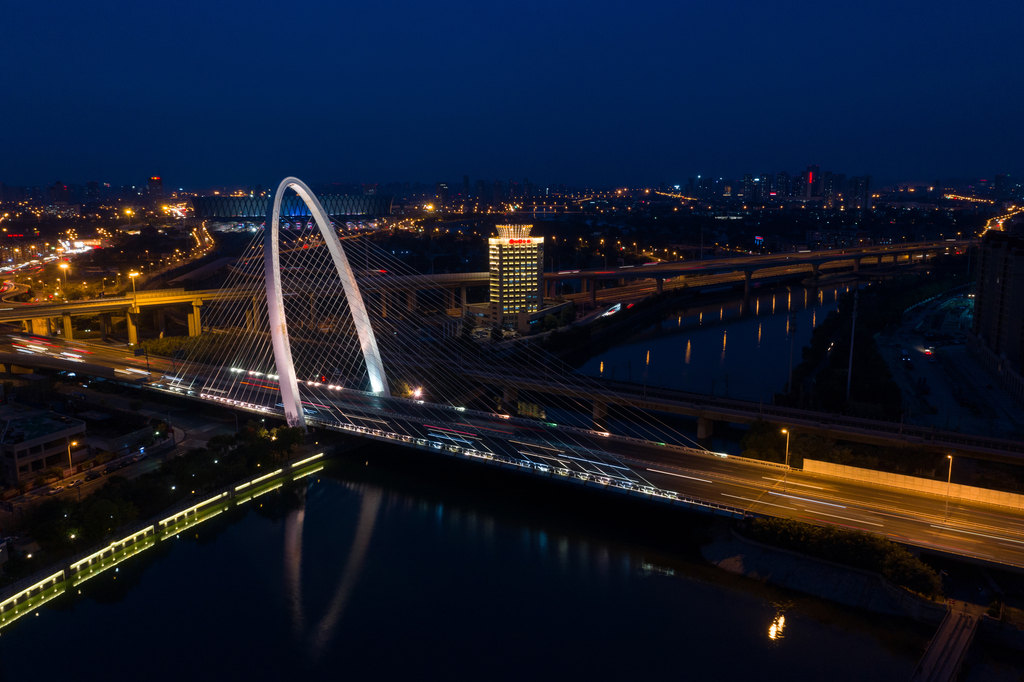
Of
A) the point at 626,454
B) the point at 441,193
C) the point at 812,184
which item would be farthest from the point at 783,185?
the point at 626,454

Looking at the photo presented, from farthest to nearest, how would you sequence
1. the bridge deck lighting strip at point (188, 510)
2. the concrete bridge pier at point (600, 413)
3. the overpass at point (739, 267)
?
the overpass at point (739, 267)
the concrete bridge pier at point (600, 413)
the bridge deck lighting strip at point (188, 510)

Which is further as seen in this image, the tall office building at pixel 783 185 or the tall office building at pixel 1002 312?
the tall office building at pixel 783 185

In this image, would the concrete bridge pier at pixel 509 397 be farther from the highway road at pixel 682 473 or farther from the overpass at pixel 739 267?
the overpass at pixel 739 267

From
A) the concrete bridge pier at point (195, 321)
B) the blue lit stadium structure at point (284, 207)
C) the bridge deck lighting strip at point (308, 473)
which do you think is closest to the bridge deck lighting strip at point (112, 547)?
the bridge deck lighting strip at point (308, 473)

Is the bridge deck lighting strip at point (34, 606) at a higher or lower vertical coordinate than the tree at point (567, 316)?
lower

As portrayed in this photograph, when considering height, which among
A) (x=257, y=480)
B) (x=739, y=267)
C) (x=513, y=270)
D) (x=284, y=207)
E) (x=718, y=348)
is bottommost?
(x=257, y=480)

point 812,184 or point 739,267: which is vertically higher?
point 812,184

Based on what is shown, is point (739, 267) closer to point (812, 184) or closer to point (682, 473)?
point (682, 473)

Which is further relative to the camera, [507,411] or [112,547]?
[507,411]
